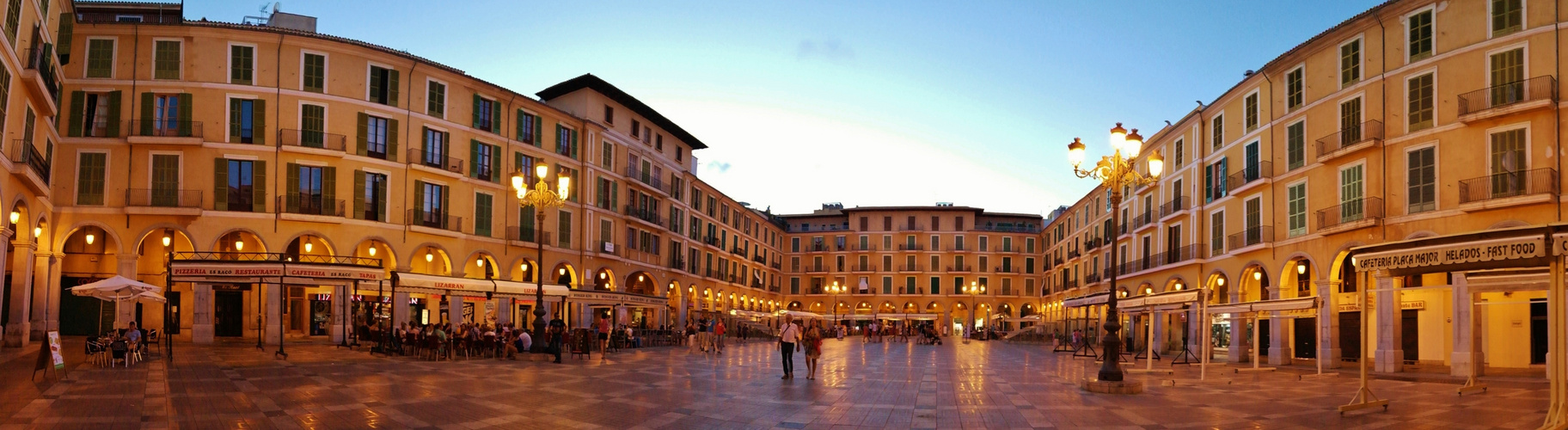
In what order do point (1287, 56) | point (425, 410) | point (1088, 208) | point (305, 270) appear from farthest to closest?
point (1088, 208), point (1287, 56), point (305, 270), point (425, 410)

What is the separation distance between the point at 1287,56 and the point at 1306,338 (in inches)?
405

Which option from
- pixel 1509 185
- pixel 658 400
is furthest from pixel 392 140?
pixel 1509 185

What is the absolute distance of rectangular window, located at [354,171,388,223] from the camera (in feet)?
127

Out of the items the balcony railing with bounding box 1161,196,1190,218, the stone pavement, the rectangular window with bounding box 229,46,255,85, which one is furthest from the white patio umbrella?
the balcony railing with bounding box 1161,196,1190,218

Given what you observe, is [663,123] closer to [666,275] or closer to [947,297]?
[666,275]

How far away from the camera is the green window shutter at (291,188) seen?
122 ft

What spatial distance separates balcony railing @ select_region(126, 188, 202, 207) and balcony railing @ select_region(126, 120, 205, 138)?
1958mm

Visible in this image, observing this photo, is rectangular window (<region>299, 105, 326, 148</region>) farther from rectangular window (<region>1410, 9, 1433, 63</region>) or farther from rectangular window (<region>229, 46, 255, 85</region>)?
rectangular window (<region>1410, 9, 1433, 63</region>)

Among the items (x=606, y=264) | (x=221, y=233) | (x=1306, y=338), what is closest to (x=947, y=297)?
(x=606, y=264)

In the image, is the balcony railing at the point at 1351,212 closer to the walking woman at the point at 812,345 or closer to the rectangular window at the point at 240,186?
the walking woman at the point at 812,345

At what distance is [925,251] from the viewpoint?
9669cm

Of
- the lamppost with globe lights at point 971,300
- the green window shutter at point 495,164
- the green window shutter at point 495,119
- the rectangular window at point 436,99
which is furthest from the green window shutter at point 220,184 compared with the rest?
the lamppost with globe lights at point 971,300

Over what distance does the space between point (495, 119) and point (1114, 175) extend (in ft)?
106

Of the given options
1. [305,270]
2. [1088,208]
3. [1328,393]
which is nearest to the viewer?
[1328,393]
